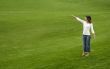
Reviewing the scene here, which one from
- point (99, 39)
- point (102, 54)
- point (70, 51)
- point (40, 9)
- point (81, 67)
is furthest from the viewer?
point (40, 9)

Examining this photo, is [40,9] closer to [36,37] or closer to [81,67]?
[36,37]

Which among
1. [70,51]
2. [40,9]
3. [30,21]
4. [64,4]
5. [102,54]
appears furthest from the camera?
[64,4]

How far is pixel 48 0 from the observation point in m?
64.8

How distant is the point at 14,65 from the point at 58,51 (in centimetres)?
480

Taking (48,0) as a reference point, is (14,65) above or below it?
below

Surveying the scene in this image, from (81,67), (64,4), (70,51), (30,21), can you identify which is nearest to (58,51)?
(70,51)

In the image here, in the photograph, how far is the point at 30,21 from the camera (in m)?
41.4

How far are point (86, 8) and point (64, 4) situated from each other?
5.80 metres

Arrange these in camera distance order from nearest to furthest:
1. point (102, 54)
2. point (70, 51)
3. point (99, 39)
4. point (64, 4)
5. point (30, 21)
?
1. point (102, 54)
2. point (70, 51)
3. point (99, 39)
4. point (30, 21)
5. point (64, 4)

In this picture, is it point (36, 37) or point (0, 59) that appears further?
point (36, 37)

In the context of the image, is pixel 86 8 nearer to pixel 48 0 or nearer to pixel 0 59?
pixel 48 0

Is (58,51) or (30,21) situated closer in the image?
Result: (58,51)

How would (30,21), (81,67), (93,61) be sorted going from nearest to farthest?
1. (81,67)
2. (93,61)
3. (30,21)

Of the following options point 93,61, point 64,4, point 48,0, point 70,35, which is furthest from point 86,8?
point 93,61
